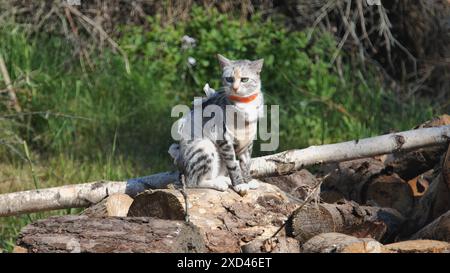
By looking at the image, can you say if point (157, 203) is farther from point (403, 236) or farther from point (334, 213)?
point (403, 236)

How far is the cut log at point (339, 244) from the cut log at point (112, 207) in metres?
1.17

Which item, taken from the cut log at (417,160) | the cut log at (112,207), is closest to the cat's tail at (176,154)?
the cut log at (112,207)

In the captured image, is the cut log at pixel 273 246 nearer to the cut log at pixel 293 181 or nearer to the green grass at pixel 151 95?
the cut log at pixel 293 181

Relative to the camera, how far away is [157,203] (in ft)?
15.7

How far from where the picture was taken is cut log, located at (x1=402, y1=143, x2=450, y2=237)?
519 centimetres

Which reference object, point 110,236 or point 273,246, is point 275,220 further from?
point 110,236

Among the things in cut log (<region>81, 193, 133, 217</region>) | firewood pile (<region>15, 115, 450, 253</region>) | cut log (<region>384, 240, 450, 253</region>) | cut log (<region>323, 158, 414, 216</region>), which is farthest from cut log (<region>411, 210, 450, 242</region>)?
cut log (<region>81, 193, 133, 217</region>)

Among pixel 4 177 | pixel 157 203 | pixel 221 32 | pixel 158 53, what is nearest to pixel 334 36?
pixel 221 32

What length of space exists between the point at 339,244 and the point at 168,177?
4.93 feet

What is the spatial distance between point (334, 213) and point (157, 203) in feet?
3.25

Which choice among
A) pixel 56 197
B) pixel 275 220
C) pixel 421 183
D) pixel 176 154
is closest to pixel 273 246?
pixel 275 220

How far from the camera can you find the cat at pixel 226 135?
16.6ft

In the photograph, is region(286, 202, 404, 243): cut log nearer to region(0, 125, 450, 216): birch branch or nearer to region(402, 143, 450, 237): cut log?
region(402, 143, 450, 237): cut log

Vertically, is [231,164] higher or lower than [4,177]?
higher
